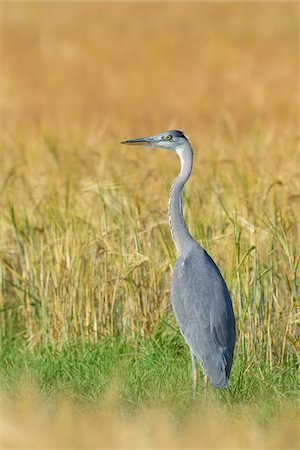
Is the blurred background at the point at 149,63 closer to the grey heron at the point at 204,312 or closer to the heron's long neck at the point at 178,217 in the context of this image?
the heron's long neck at the point at 178,217

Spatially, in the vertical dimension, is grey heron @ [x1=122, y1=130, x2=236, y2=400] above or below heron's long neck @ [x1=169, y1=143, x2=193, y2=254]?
below

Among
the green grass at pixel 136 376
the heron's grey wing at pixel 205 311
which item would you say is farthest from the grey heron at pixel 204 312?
the green grass at pixel 136 376

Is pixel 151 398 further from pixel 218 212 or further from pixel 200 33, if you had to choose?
pixel 200 33

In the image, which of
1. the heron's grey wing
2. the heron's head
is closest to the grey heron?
the heron's grey wing

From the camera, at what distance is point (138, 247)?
19.9ft

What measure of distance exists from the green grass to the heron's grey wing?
0.59 feet

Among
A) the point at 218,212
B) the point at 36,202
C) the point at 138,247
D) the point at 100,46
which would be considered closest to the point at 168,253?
the point at 138,247

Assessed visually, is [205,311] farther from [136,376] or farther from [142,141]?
[142,141]

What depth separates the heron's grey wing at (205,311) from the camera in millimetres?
4965

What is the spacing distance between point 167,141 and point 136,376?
3.76ft

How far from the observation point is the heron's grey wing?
4.96 metres

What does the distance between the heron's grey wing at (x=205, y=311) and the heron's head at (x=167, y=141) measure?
596 millimetres

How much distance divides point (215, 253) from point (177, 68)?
635 inches

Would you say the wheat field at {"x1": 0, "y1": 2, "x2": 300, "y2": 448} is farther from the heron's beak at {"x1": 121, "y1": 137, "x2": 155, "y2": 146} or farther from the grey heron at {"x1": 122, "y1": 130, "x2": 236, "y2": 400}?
the heron's beak at {"x1": 121, "y1": 137, "x2": 155, "y2": 146}
